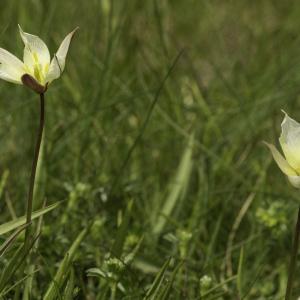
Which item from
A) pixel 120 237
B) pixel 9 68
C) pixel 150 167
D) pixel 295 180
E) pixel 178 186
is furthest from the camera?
pixel 150 167

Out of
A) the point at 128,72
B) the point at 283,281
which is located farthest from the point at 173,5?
the point at 283,281

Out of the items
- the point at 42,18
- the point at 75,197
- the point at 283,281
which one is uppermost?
the point at 42,18

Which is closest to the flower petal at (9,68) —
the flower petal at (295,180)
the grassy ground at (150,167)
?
the grassy ground at (150,167)

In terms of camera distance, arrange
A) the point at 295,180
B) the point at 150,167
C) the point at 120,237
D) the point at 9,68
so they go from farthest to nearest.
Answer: the point at 150,167, the point at 120,237, the point at 9,68, the point at 295,180

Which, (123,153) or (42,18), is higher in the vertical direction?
(42,18)

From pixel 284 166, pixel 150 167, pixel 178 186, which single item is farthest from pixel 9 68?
pixel 150 167

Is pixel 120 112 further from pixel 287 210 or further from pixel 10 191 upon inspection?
pixel 287 210

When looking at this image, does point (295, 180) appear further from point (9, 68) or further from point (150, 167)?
point (150, 167)

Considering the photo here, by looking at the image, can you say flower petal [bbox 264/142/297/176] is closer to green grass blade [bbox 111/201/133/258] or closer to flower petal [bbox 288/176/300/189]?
flower petal [bbox 288/176/300/189]
